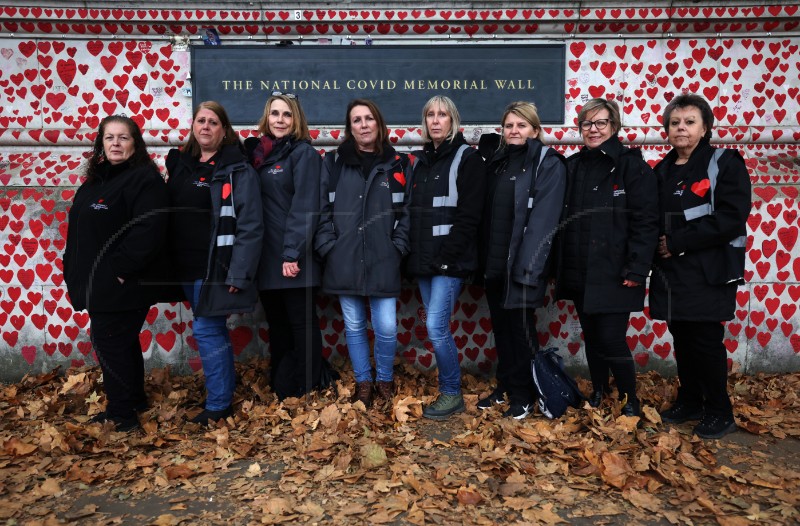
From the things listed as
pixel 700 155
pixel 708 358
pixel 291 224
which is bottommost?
pixel 708 358

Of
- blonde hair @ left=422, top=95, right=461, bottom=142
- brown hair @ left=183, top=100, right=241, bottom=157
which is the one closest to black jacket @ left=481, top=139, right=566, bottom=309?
blonde hair @ left=422, top=95, right=461, bottom=142

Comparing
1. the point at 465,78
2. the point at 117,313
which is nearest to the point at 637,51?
the point at 465,78

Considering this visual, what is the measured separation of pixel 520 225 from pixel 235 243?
208 cm

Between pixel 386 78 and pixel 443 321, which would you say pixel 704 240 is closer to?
pixel 443 321

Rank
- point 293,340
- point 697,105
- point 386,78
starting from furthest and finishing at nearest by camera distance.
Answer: point 386,78
point 293,340
point 697,105

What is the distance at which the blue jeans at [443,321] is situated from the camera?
164 inches

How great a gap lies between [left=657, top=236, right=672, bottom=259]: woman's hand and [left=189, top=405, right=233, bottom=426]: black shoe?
3418 millimetres

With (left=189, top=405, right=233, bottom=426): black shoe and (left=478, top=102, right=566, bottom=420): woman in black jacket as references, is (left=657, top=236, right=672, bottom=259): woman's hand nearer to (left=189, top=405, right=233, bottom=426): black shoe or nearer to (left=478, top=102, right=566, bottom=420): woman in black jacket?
(left=478, top=102, right=566, bottom=420): woman in black jacket

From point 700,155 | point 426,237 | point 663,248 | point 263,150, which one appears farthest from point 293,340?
point 700,155

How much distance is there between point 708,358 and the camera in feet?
12.5

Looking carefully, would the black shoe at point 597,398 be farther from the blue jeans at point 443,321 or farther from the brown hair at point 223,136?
the brown hair at point 223,136

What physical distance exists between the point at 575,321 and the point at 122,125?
4.28 metres

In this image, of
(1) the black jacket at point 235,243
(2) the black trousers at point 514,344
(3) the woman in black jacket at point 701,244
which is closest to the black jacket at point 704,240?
(3) the woman in black jacket at point 701,244

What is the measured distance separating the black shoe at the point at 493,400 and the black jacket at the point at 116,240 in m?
2.75
